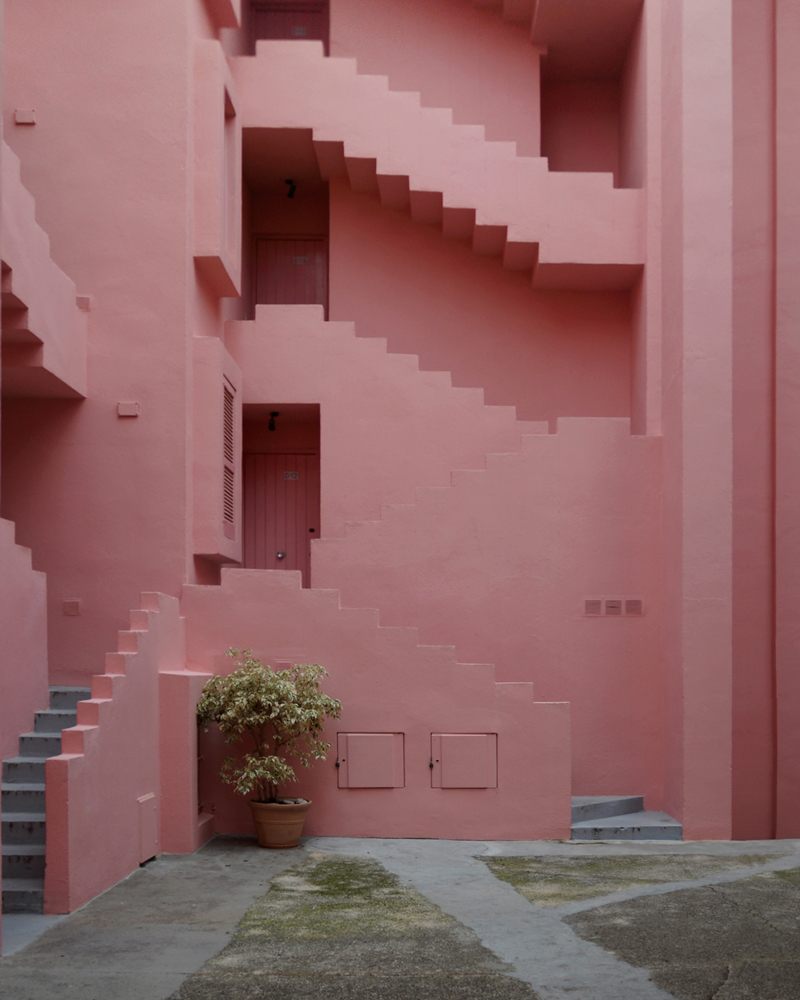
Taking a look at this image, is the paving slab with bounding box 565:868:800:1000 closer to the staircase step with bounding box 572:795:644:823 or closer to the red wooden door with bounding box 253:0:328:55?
the staircase step with bounding box 572:795:644:823

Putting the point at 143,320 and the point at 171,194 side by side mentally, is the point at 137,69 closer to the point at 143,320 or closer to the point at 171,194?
the point at 171,194

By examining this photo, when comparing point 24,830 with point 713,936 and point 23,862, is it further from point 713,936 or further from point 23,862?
point 713,936

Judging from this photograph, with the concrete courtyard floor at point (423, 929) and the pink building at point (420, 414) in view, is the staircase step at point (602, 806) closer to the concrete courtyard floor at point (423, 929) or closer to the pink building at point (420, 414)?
the pink building at point (420, 414)

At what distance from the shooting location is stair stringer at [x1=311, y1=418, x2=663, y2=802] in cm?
1277

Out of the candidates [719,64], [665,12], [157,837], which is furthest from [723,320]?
[157,837]

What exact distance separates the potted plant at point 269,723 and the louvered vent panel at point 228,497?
7.48 feet

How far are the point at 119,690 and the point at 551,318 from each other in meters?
8.18

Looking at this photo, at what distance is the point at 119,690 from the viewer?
30.7ft

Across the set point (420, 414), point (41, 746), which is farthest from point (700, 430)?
point (41, 746)

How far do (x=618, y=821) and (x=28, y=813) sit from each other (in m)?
5.83

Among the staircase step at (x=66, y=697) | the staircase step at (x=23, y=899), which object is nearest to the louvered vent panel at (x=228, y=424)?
the staircase step at (x=66, y=697)

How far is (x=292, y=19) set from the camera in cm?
1641

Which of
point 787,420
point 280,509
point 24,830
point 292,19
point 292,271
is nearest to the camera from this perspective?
point 24,830

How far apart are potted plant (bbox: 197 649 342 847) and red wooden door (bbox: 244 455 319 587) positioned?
3.87 m
